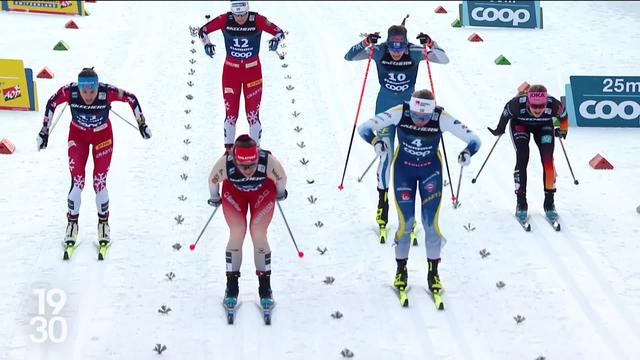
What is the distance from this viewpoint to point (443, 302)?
406 inches

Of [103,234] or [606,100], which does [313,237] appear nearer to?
[103,234]

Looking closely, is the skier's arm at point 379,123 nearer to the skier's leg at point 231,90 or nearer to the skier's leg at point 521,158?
the skier's leg at point 521,158

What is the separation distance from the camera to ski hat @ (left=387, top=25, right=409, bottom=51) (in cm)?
1145

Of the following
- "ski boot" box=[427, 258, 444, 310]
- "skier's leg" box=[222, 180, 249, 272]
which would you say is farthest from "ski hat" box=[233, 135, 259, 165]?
"ski boot" box=[427, 258, 444, 310]

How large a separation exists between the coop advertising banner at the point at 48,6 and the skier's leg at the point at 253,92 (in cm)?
912

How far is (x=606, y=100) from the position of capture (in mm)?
15594

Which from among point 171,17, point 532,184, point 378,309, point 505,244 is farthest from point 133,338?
point 171,17

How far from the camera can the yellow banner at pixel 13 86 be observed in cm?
1551

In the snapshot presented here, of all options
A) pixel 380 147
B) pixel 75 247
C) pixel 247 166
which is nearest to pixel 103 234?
pixel 75 247

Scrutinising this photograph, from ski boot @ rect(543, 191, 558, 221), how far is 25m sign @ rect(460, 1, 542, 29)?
372 inches

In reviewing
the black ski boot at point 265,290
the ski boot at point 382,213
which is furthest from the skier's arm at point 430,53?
the black ski boot at point 265,290

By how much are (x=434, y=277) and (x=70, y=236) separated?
162 inches

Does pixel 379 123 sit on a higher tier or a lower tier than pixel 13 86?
lower

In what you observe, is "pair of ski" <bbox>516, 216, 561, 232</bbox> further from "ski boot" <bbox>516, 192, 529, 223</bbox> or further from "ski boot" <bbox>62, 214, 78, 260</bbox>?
"ski boot" <bbox>62, 214, 78, 260</bbox>
